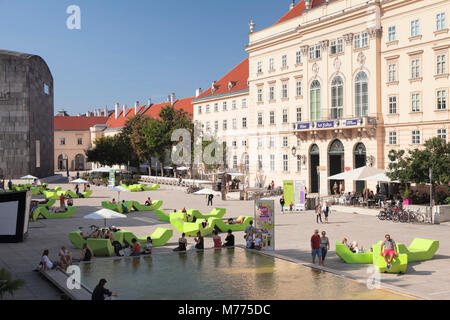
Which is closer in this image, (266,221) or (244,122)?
(266,221)

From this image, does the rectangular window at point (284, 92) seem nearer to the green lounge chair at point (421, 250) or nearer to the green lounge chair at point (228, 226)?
the green lounge chair at point (228, 226)

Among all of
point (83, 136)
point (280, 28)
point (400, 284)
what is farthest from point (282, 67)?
point (83, 136)

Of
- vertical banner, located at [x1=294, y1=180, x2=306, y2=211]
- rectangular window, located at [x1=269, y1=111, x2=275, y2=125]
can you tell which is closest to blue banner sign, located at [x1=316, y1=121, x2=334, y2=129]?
rectangular window, located at [x1=269, y1=111, x2=275, y2=125]

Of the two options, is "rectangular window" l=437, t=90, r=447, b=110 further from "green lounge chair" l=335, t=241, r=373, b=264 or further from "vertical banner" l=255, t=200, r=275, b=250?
"green lounge chair" l=335, t=241, r=373, b=264

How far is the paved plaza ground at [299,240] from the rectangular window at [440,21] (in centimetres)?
1538

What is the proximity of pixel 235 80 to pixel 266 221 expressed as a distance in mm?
49754

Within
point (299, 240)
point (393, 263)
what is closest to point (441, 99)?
point (299, 240)

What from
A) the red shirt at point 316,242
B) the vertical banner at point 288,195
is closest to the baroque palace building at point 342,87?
the vertical banner at point 288,195

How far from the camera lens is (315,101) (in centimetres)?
4984

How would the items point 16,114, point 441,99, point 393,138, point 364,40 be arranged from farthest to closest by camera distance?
point 16,114, point 364,40, point 393,138, point 441,99

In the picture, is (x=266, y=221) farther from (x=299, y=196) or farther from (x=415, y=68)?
(x=415, y=68)

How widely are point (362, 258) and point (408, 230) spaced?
382 inches

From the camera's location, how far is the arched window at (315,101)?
49.5 meters

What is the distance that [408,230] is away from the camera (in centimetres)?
2752
